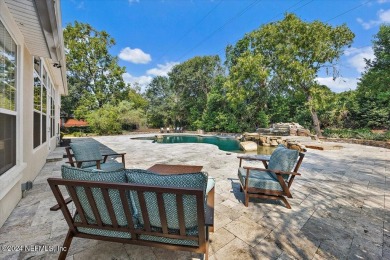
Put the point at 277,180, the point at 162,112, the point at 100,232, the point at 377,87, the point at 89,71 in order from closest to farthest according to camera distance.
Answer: the point at 100,232
the point at 277,180
the point at 377,87
the point at 89,71
the point at 162,112

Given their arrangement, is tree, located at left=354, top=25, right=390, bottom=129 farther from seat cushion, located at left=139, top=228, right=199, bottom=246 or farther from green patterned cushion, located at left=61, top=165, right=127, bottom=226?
green patterned cushion, located at left=61, top=165, right=127, bottom=226

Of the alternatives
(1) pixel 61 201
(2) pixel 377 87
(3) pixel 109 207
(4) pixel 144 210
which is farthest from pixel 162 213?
(2) pixel 377 87

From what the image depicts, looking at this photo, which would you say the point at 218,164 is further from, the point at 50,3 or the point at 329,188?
the point at 50,3

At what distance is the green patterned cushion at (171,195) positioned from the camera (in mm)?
1285

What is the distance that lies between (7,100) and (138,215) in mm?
2527

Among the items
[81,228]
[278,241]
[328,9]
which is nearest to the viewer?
[81,228]

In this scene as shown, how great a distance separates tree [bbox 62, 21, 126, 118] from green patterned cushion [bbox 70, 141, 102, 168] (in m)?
18.7

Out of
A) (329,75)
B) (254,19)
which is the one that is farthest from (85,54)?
(329,75)

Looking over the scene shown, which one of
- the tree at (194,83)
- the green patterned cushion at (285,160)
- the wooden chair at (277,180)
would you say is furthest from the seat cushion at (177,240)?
the tree at (194,83)

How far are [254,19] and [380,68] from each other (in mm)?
9063

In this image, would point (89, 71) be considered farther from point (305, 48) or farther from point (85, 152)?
point (305, 48)

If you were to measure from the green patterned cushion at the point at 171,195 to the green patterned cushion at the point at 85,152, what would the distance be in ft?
8.90

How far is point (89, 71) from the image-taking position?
21.2m

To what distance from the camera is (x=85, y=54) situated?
66.6 feet
